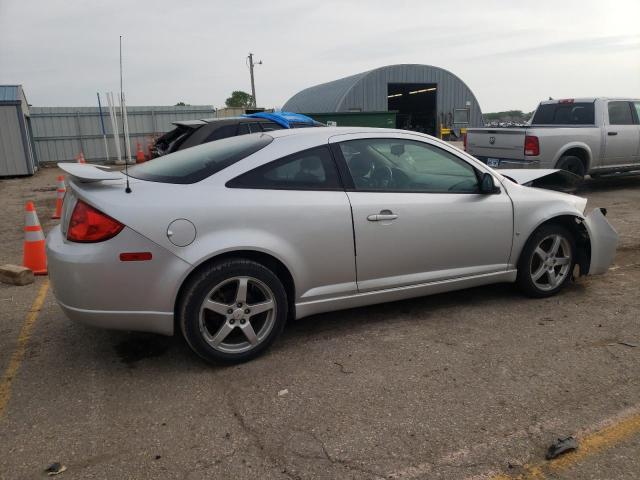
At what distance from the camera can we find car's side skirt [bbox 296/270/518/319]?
363 cm

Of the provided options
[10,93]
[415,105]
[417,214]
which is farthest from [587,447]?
[415,105]

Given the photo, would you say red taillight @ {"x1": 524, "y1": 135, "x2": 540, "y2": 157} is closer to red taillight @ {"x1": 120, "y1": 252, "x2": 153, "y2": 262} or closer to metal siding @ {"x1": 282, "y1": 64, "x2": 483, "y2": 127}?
red taillight @ {"x1": 120, "y1": 252, "x2": 153, "y2": 262}

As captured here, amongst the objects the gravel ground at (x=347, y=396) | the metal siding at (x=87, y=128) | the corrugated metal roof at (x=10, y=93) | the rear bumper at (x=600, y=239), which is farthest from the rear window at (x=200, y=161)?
the metal siding at (x=87, y=128)

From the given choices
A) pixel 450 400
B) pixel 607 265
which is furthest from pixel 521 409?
pixel 607 265

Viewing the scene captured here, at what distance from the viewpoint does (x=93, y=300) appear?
308 centimetres

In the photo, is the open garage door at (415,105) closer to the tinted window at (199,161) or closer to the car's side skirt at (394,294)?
the car's side skirt at (394,294)

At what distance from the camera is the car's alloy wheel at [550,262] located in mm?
4453

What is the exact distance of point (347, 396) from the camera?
3010 millimetres

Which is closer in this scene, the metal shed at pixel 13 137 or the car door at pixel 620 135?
the car door at pixel 620 135

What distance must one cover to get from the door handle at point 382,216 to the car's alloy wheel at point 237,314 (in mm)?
889

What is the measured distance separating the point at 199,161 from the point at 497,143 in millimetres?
A: 7338

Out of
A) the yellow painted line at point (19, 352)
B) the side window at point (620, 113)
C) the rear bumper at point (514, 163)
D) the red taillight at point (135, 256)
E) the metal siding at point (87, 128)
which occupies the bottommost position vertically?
the yellow painted line at point (19, 352)

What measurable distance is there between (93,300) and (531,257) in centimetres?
338

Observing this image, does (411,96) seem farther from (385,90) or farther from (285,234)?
(285,234)
